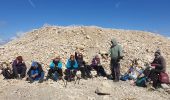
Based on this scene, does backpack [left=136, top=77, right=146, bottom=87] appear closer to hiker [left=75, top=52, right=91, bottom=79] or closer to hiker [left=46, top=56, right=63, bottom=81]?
hiker [left=75, top=52, right=91, bottom=79]

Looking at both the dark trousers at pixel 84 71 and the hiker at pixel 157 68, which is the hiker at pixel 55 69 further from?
the hiker at pixel 157 68

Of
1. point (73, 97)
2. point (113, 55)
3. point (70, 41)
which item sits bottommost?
point (73, 97)

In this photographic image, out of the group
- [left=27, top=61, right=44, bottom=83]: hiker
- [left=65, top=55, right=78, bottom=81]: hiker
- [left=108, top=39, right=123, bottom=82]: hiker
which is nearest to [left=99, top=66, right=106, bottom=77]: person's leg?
[left=108, top=39, right=123, bottom=82]: hiker

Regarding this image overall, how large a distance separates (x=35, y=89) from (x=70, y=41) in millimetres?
10341

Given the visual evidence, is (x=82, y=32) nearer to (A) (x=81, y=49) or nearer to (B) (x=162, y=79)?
(A) (x=81, y=49)

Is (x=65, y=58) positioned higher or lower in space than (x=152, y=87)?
higher

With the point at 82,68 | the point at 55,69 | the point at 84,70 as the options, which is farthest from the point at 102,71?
the point at 55,69

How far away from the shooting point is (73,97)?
49.8ft

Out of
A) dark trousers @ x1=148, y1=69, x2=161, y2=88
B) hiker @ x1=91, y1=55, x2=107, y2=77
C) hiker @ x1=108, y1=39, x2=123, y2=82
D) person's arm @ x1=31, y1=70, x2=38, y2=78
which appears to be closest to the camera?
dark trousers @ x1=148, y1=69, x2=161, y2=88

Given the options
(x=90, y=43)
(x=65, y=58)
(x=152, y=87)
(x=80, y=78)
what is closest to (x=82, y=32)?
(x=90, y=43)

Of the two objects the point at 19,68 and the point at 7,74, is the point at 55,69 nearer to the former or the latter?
the point at 19,68

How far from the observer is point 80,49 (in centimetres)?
2491

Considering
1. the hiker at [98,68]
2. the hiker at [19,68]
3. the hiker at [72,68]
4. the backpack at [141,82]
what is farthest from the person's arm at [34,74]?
the backpack at [141,82]

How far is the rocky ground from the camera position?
1577 centimetres
